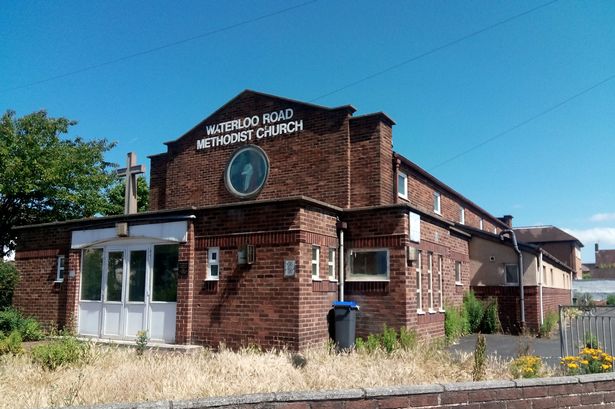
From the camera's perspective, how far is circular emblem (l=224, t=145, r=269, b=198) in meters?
17.3

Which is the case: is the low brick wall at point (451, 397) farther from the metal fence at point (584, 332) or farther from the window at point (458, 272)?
the window at point (458, 272)

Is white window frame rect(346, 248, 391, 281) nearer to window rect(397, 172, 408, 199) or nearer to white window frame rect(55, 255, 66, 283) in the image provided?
window rect(397, 172, 408, 199)

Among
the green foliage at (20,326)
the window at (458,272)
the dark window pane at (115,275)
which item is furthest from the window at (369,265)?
the green foliage at (20,326)

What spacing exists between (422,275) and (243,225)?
5137 millimetres

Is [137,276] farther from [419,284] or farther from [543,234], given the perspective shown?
[543,234]

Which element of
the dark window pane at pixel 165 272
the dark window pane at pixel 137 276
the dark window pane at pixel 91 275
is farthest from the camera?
the dark window pane at pixel 91 275

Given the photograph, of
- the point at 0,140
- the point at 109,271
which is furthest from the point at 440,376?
the point at 0,140

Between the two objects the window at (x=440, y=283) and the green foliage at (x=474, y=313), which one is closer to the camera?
the window at (x=440, y=283)

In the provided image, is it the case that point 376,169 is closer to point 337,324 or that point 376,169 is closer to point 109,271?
point 337,324

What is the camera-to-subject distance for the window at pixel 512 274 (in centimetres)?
1925

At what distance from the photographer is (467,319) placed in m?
18.0

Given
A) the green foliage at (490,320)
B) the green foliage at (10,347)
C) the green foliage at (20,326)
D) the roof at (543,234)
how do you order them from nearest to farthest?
the green foliage at (10,347) < the green foliage at (20,326) < the green foliage at (490,320) < the roof at (543,234)

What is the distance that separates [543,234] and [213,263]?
1892 inches

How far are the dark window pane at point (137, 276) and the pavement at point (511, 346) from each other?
816 cm
